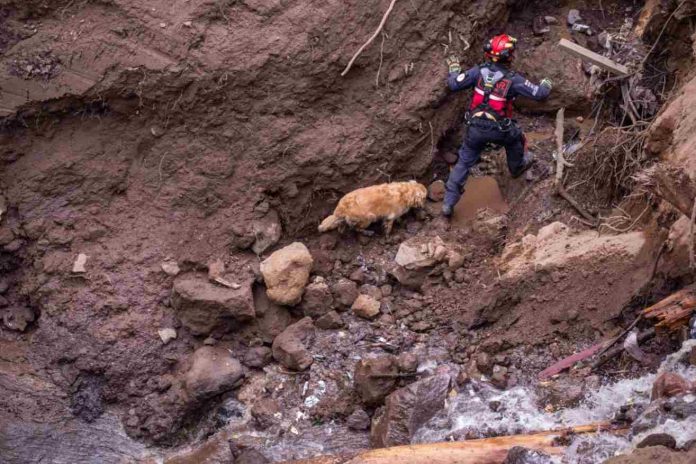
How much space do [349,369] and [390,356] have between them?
1.39ft

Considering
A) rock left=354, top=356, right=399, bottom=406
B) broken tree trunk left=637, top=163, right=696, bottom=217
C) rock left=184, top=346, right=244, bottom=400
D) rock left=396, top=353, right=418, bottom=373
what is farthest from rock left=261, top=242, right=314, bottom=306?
broken tree trunk left=637, top=163, right=696, bottom=217

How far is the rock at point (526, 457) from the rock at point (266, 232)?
2815 millimetres

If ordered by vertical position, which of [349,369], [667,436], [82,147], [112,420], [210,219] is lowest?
[112,420]

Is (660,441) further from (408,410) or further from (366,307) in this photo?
(366,307)

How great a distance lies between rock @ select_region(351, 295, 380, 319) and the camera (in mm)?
6312

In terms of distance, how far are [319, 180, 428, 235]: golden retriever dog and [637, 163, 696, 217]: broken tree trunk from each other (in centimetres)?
223

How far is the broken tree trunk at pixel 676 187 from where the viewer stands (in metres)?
4.67

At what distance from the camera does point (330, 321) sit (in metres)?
6.30

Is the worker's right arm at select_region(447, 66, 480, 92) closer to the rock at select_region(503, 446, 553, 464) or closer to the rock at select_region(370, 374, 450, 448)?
the rock at select_region(370, 374, 450, 448)

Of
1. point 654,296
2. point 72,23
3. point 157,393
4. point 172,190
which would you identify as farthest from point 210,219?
point 654,296

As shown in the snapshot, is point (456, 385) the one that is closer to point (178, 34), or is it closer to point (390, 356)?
point (390, 356)

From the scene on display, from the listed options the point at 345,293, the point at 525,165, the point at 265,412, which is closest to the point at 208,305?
the point at 265,412

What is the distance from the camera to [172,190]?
6.58 m

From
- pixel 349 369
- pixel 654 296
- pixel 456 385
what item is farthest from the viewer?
pixel 349 369
